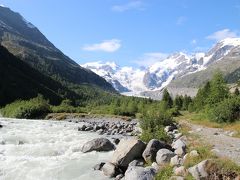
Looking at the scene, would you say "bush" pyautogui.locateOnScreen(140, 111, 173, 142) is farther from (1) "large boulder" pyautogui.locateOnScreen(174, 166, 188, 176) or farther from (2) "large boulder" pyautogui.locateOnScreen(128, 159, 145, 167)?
(1) "large boulder" pyautogui.locateOnScreen(174, 166, 188, 176)

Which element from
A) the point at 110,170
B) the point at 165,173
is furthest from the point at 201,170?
the point at 110,170

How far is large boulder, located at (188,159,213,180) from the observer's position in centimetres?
2338

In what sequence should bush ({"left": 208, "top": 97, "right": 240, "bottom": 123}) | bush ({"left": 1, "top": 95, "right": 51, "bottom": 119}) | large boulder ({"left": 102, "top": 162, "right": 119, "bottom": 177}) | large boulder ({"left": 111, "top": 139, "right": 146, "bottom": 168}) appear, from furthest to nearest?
bush ({"left": 1, "top": 95, "right": 51, "bottom": 119}), bush ({"left": 208, "top": 97, "right": 240, "bottom": 123}), large boulder ({"left": 111, "top": 139, "right": 146, "bottom": 168}), large boulder ({"left": 102, "top": 162, "right": 119, "bottom": 177})

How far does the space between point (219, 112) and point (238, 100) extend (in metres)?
3.79

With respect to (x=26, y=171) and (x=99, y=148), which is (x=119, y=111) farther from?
(x=26, y=171)

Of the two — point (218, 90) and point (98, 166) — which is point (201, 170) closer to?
point (98, 166)

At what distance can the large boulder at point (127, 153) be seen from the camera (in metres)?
31.4

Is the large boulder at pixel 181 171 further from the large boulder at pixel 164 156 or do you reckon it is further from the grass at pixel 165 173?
the large boulder at pixel 164 156

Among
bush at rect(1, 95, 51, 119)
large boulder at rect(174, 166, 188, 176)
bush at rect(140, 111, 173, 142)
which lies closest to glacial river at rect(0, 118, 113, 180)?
bush at rect(140, 111, 173, 142)

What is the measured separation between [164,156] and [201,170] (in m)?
6.09

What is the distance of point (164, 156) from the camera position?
29.5 metres

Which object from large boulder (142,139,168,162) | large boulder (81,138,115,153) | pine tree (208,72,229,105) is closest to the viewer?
large boulder (142,139,168,162)

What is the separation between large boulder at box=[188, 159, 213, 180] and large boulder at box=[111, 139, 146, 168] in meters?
8.17

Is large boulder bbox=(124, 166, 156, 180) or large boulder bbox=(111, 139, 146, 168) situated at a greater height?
large boulder bbox=(111, 139, 146, 168)
